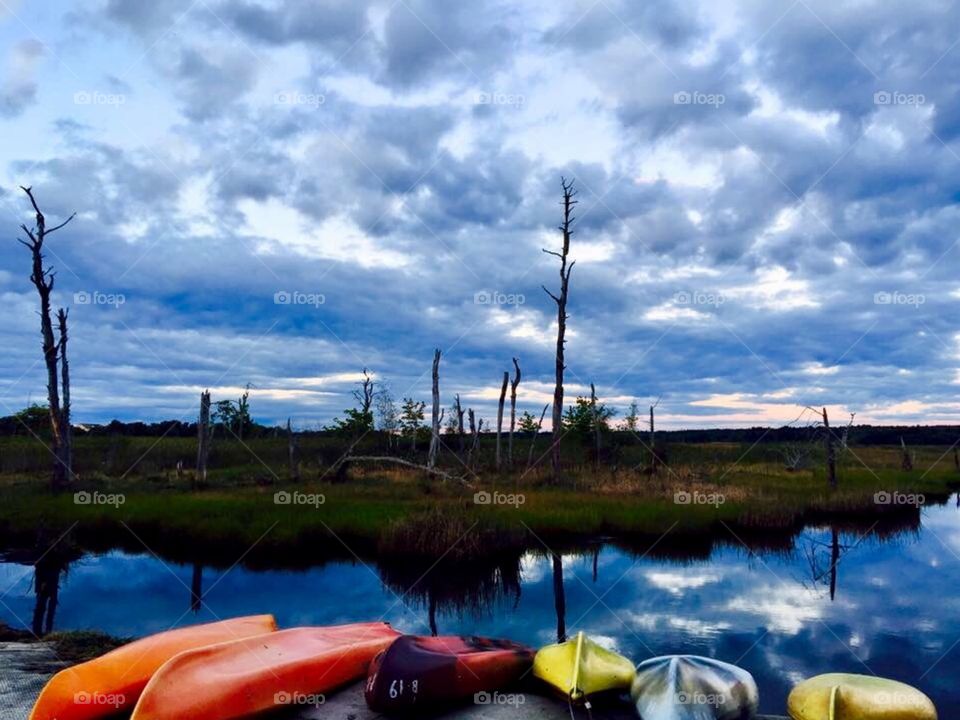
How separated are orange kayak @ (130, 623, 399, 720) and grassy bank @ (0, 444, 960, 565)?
22.9 ft

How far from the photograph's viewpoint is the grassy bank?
1378 cm

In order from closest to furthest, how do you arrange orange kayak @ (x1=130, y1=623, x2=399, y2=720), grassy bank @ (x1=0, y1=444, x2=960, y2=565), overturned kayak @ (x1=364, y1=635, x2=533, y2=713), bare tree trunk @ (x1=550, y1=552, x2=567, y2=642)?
orange kayak @ (x1=130, y1=623, x2=399, y2=720)
overturned kayak @ (x1=364, y1=635, x2=533, y2=713)
bare tree trunk @ (x1=550, y1=552, x2=567, y2=642)
grassy bank @ (x1=0, y1=444, x2=960, y2=565)

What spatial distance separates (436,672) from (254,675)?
130 centimetres

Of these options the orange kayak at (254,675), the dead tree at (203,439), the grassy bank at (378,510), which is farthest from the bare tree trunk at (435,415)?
the orange kayak at (254,675)

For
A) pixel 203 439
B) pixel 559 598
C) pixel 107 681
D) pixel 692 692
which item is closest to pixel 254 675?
pixel 107 681

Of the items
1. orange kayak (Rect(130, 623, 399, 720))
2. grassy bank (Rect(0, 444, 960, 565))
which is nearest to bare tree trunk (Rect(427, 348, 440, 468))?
grassy bank (Rect(0, 444, 960, 565))

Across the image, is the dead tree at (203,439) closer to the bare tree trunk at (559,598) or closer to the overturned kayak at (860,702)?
the bare tree trunk at (559,598)

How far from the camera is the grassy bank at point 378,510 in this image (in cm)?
1378

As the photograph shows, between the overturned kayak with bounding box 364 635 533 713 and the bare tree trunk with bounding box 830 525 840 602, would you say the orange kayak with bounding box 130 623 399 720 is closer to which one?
the overturned kayak with bounding box 364 635 533 713

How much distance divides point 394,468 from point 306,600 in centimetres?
1487

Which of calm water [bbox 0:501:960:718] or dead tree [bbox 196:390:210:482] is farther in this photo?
dead tree [bbox 196:390:210:482]

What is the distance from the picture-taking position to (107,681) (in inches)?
199

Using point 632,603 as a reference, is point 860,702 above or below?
above

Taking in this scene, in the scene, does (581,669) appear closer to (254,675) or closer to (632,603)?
(254,675)
